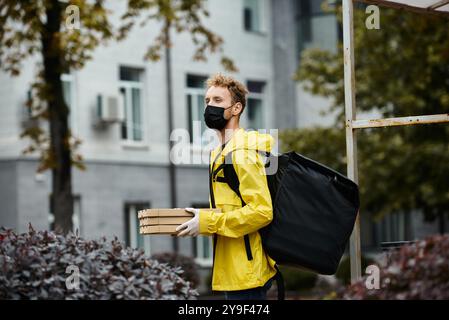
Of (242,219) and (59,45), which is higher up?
(59,45)

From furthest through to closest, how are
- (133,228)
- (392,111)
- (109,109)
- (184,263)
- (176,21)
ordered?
(133,228), (109,109), (392,111), (184,263), (176,21)

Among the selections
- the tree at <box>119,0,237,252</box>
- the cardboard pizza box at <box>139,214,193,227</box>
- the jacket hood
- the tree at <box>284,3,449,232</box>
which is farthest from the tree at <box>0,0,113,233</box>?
the jacket hood

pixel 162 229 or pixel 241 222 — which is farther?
pixel 162 229

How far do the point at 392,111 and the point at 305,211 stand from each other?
18.1 m

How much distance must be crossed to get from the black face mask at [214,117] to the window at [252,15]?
24872 millimetres

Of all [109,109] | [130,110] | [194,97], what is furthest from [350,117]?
[194,97]

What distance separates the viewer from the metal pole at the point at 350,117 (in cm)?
729

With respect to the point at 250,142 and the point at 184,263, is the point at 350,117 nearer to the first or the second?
the point at 250,142

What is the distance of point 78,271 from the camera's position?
621 centimetres

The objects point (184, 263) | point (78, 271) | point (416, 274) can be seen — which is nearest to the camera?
point (416, 274)

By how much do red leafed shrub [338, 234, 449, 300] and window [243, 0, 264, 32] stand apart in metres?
25.5

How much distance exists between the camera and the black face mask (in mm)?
6348

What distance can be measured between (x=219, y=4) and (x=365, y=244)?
28.2ft

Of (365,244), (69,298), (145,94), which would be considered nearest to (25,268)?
(69,298)
